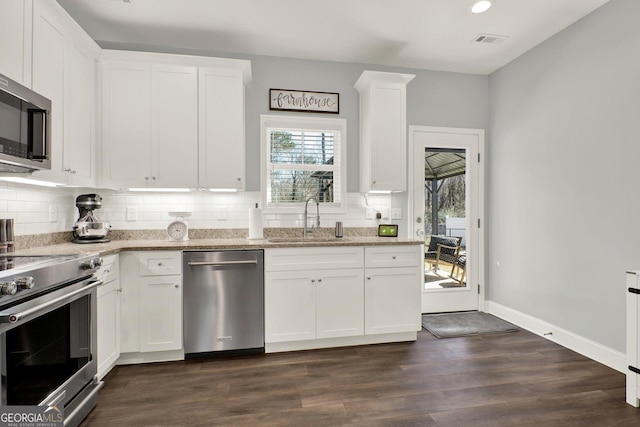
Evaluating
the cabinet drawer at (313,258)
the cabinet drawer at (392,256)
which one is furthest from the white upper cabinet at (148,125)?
the cabinet drawer at (392,256)

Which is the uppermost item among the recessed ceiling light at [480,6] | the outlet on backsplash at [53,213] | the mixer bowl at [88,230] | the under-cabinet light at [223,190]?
the recessed ceiling light at [480,6]

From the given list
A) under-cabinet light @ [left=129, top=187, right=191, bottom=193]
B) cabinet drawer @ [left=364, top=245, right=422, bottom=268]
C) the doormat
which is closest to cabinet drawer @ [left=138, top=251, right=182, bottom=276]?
under-cabinet light @ [left=129, top=187, right=191, bottom=193]

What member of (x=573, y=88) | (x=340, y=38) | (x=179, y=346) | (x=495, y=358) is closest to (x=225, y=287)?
(x=179, y=346)

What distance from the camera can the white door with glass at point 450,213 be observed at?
3930mm

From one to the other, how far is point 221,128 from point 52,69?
48.3 inches

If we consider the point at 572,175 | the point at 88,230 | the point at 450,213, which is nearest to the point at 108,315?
the point at 88,230

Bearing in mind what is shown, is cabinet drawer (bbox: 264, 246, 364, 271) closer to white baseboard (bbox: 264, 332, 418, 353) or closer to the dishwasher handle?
the dishwasher handle

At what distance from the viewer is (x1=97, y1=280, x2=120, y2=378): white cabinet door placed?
7.58 ft

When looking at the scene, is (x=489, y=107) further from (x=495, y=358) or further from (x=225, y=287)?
(x=225, y=287)

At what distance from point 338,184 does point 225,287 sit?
1640 mm

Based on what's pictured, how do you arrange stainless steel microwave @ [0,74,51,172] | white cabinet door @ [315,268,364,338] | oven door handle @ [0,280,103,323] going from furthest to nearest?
white cabinet door @ [315,268,364,338] < stainless steel microwave @ [0,74,51,172] < oven door handle @ [0,280,103,323]

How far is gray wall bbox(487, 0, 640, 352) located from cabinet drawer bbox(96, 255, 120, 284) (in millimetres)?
3816

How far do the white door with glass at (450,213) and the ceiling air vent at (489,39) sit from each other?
3.18 ft

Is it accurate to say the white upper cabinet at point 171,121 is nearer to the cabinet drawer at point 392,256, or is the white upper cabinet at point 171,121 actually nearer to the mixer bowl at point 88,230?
the mixer bowl at point 88,230
